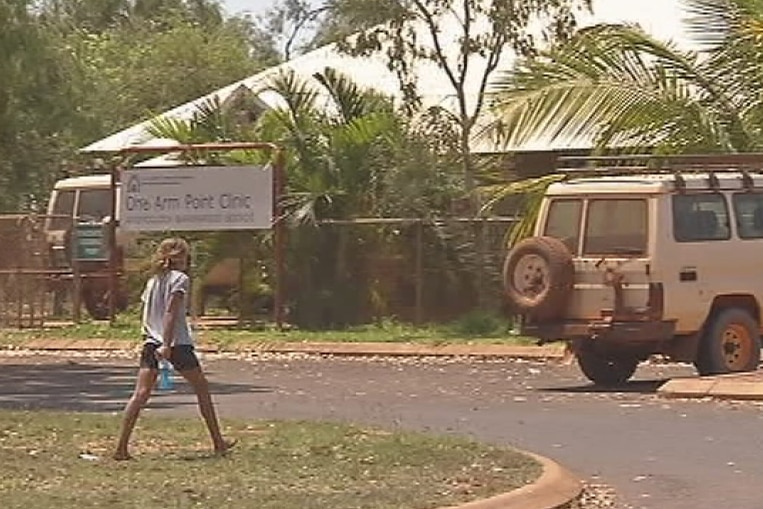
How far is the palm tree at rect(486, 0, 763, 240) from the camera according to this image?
25125mm

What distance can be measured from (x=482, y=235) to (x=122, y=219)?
6252 millimetres

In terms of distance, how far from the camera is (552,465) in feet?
45.7

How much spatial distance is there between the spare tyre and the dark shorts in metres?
7.57

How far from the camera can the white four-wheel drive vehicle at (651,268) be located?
2106cm

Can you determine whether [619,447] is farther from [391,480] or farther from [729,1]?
[729,1]

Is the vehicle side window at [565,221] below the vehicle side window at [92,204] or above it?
below

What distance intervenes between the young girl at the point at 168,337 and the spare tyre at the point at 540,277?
748 cm

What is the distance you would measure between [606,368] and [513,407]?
2.95 meters

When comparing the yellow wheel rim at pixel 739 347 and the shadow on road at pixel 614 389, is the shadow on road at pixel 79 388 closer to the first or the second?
the shadow on road at pixel 614 389

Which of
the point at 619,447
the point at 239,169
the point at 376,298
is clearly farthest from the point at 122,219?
the point at 619,447

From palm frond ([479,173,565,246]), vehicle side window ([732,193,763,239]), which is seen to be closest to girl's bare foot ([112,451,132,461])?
vehicle side window ([732,193,763,239])

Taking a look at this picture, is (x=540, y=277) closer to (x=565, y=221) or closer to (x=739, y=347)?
Answer: (x=565, y=221)

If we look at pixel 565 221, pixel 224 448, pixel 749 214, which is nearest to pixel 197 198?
pixel 565 221

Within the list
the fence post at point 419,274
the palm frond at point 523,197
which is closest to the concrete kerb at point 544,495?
the palm frond at point 523,197
